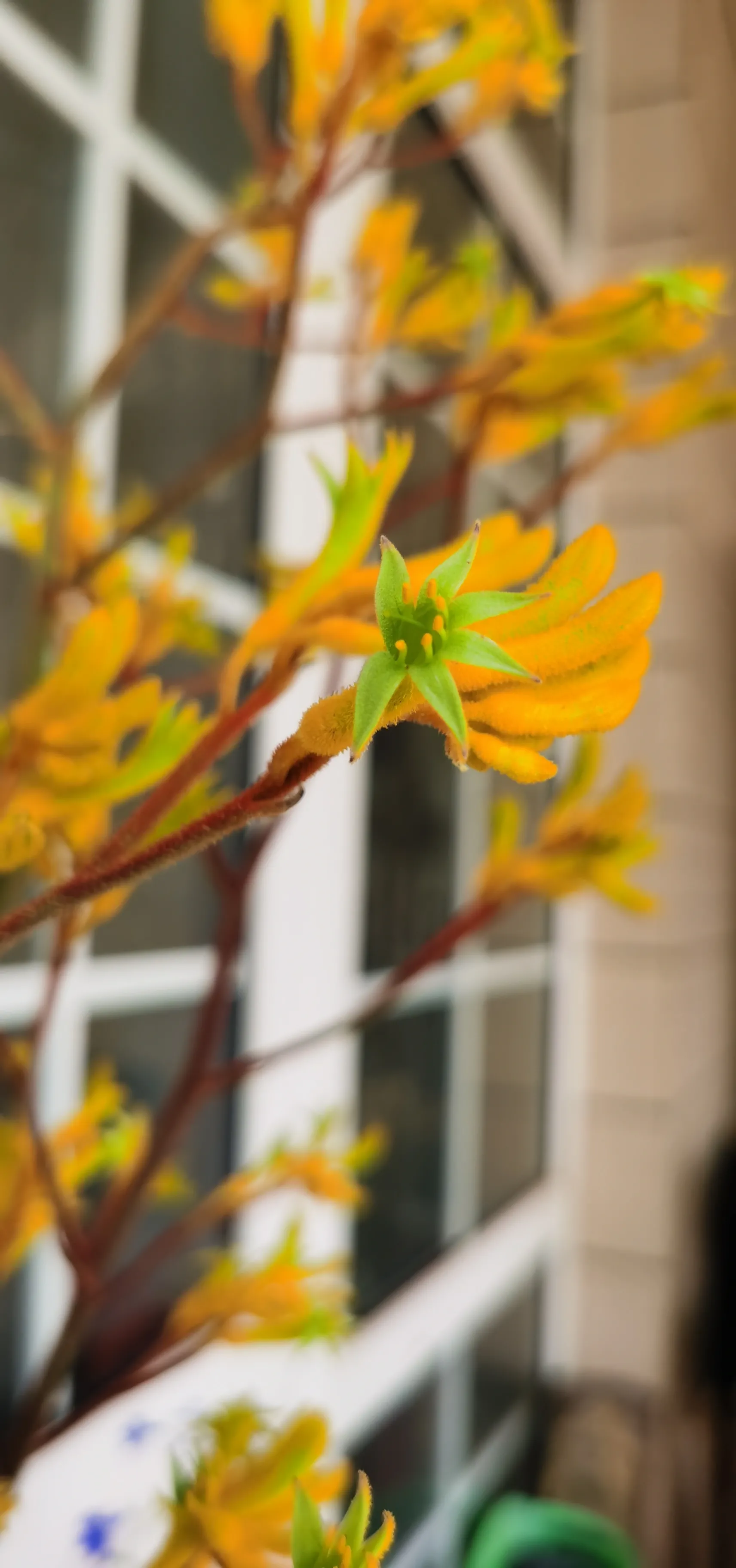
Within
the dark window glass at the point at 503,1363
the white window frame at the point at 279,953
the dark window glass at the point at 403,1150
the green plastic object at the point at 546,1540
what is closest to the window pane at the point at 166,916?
the white window frame at the point at 279,953

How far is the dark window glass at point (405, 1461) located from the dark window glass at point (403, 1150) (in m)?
0.14

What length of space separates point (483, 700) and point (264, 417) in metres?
0.24

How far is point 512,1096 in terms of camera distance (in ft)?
4.80

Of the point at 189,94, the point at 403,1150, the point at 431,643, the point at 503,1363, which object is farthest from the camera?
the point at 503,1363

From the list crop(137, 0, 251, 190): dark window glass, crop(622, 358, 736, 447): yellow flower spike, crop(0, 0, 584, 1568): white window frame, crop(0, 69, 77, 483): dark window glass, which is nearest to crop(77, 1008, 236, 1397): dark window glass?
crop(0, 0, 584, 1568): white window frame

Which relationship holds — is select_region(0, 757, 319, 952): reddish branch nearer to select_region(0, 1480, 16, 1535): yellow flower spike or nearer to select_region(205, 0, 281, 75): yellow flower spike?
select_region(0, 1480, 16, 1535): yellow flower spike

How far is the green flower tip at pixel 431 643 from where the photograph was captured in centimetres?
12

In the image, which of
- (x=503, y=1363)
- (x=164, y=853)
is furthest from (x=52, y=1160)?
(x=503, y=1363)

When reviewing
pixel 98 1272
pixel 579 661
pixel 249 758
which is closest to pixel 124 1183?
pixel 98 1272

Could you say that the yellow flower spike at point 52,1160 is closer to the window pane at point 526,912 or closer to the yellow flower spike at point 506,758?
the yellow flower spike at point 506,758

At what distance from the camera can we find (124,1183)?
35 cm

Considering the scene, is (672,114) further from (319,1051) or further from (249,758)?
(319,1051)

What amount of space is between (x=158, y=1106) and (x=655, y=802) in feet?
3.07

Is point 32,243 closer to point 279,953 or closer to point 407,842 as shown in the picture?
point 279,953
